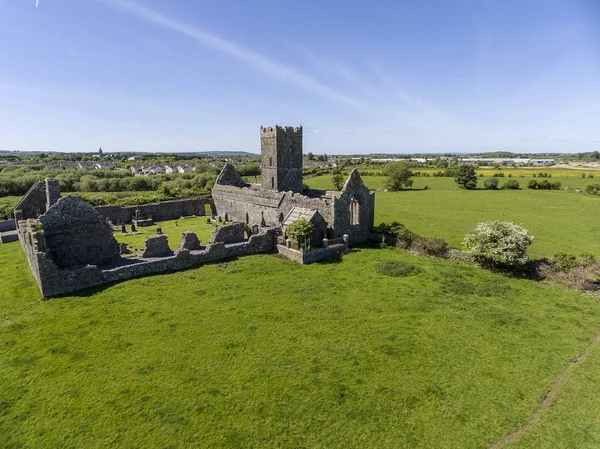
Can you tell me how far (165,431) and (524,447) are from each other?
9575mm

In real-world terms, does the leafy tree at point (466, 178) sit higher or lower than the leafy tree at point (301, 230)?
higher

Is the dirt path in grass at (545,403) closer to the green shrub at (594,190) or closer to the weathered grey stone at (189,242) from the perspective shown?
the weathered grey stone at (189,242)

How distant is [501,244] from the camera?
69.9 ft

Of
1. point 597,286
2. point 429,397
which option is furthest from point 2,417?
point 597,286

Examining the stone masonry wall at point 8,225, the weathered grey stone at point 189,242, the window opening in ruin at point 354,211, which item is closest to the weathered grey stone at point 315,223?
the window opening in ruin at point 354,211

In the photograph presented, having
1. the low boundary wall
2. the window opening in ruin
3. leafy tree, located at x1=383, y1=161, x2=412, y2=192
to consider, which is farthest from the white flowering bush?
leafy tree, located at x1=383, y1=161, x2=412, y2=192

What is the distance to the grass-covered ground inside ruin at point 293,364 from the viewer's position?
9336mm

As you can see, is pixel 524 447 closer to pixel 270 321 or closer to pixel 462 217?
pixel 270 321

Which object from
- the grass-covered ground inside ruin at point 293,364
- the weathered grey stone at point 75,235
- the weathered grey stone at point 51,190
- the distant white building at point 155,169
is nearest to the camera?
A: the grass-covered ground inside ruin at point 293,364

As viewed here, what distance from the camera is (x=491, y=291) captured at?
1872 centimetres

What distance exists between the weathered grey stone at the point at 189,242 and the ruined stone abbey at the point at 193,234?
7 centimetres

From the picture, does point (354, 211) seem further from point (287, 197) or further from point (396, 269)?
point (396, 269)

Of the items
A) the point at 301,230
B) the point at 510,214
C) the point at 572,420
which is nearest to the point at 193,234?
the point at 301,230

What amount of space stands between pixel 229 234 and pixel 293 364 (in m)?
14.8
